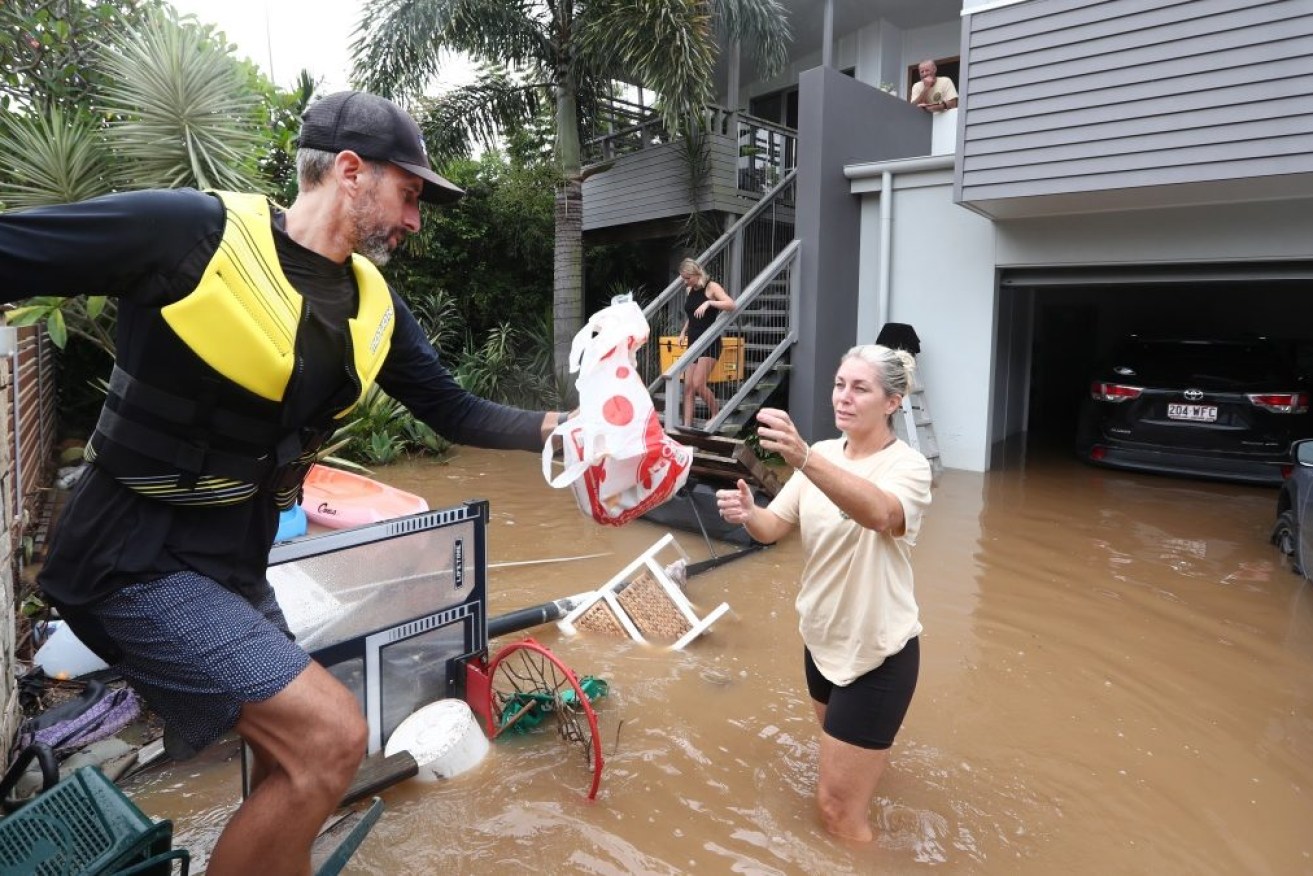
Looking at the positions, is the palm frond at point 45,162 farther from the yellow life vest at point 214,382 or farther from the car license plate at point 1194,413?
the car license plate at point 1194,413

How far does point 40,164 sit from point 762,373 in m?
6.74

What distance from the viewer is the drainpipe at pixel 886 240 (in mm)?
9438

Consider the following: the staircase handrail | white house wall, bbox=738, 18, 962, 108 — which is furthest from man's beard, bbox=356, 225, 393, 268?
white house wall, bbox=738, 18, 962, 108

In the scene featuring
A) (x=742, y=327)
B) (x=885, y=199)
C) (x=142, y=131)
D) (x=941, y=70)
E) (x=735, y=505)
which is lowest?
(x=735, y=505)

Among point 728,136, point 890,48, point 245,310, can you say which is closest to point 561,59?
point 728,136

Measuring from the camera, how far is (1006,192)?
25.3ft

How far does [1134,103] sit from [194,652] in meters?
7.74

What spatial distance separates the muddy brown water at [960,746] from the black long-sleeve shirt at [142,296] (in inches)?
57.5

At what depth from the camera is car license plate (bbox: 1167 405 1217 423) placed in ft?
25.7

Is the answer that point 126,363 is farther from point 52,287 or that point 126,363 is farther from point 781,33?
point 781,33

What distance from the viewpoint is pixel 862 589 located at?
266 cm

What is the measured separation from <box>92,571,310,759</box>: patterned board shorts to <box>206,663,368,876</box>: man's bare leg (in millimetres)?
43

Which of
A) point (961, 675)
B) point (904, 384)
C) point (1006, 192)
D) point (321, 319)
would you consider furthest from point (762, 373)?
point (321, 319)

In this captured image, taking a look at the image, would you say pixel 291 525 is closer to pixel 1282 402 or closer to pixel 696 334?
pixel 696 334
